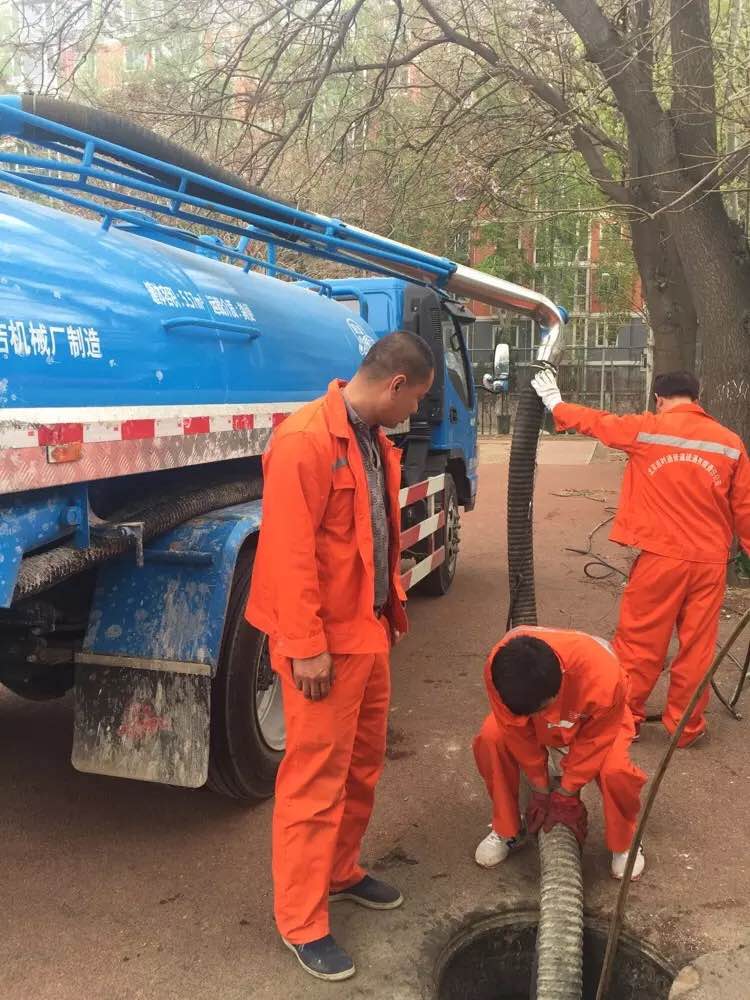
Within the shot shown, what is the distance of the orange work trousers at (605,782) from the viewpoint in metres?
2.90

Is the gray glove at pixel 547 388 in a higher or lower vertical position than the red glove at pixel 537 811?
higher

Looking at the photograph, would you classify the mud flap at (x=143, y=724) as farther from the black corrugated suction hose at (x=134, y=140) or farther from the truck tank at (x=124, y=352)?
the black corrugated suction hose at (x=134, y=140)

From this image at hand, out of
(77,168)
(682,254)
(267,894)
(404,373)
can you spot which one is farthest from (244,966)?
(682,254)

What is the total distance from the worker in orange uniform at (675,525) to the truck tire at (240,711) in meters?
1.82

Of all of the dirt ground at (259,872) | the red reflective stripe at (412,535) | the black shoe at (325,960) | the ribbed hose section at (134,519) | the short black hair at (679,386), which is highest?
the short black hair at (679,386)

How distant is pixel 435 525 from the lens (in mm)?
5973

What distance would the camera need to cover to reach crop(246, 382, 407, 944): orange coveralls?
92.6 inches

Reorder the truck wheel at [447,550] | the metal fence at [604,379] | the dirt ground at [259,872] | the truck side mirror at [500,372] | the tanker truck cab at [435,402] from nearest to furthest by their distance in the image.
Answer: the dirt ground at [259,872], the tanker truck cab at [435,402], the truck side mirror at [500,372], the truck wheel at [447,550], the metal fence at [604,379]

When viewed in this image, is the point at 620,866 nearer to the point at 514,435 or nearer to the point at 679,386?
the point at 514,435

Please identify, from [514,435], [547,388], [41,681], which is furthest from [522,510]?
[41,681]

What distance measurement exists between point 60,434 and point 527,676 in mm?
1562

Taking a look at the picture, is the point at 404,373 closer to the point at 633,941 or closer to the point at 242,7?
the point at 633,941

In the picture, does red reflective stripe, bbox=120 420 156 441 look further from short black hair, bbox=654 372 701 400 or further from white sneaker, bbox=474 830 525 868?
short black hair, bbox=654 372 701 400

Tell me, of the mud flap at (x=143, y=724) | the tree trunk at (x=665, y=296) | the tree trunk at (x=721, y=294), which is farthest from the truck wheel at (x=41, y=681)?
the tree trunk at (x=665, y=296)
